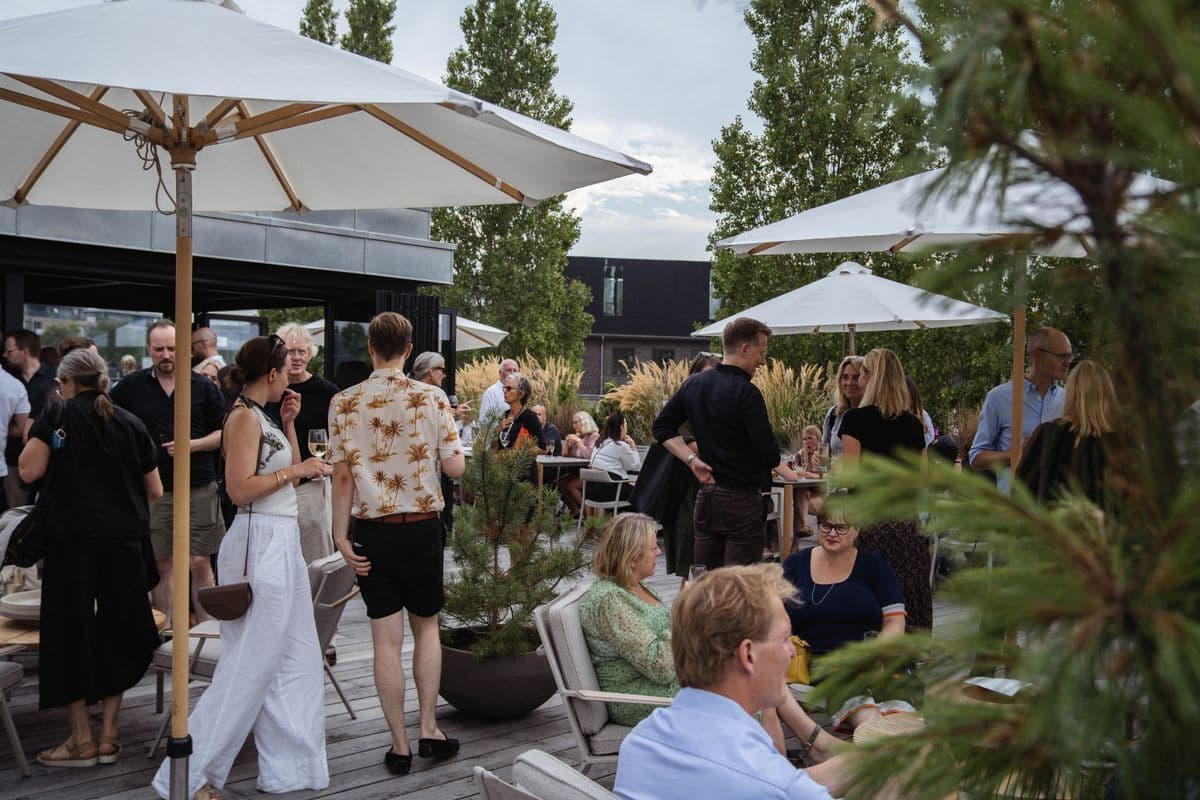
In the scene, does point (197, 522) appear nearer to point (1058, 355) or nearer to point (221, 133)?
point (221, 133)

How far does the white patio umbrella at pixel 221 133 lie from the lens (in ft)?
10.6

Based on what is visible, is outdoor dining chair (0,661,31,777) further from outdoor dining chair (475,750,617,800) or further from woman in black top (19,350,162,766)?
outdoor dining chair (475,750,617,800)

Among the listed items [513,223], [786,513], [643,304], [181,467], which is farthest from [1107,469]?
[643,304]

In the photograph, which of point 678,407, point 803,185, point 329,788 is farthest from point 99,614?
point 803,185

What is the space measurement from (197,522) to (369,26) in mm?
25062

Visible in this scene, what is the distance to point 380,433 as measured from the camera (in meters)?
4.61

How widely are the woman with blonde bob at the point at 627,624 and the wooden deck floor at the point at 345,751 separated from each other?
Answer: 88 cm

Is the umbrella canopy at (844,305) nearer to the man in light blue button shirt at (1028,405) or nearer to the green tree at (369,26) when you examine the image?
the man in light blue button shirt at (1028,405)

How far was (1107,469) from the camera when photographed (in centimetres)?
85

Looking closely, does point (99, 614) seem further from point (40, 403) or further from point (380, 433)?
point (40, 403)

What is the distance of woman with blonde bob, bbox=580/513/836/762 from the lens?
410cm

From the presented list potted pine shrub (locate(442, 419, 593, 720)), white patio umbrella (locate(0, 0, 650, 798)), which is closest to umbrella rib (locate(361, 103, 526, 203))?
white patio umbrella (locate(0, 0, 650, 798))

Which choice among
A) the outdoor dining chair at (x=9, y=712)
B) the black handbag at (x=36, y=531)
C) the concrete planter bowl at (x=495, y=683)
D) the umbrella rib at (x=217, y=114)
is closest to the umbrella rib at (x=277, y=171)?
the umbrella rib at (x=217, y=114)

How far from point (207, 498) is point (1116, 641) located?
6762 mm
